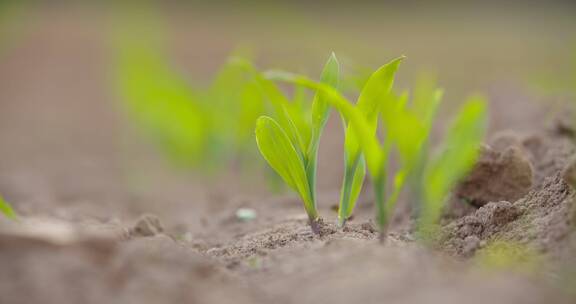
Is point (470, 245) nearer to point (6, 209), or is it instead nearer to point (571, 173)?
point (571, 173)

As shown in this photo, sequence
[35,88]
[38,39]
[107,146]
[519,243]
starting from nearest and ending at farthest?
[519,243], [107,146], [35,88], [38,39]

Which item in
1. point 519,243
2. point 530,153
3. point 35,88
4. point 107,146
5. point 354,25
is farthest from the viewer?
point 354,25

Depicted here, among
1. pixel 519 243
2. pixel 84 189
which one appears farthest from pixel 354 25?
pixel 519 243

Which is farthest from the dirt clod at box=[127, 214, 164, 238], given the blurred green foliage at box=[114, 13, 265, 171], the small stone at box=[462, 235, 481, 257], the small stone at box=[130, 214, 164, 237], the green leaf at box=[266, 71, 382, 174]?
the blurred green foliage at box=[114, 13, 265, 171]

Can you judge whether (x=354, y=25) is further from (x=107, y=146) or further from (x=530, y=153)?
(x=530, y=153)

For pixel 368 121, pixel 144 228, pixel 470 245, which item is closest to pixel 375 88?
pixel 368 121

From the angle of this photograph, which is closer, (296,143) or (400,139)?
(400,139)
